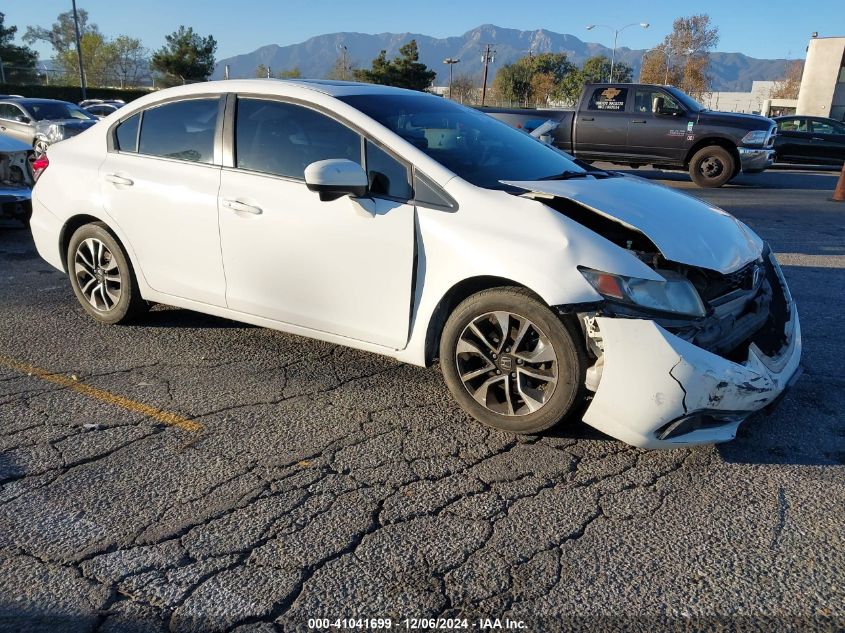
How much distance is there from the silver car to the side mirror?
46.1 feet

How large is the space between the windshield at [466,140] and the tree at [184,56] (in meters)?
56.4

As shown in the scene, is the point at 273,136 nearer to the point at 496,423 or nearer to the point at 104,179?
the point at 104,179

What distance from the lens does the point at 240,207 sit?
4.07 meters

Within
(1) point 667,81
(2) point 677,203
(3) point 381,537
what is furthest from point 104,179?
(1) point 667,81

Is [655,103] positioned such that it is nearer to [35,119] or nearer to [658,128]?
[658,128]

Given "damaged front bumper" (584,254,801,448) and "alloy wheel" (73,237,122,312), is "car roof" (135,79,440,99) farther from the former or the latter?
"damaged front bumper" (584,254,801,448)

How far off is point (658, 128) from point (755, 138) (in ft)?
5.99

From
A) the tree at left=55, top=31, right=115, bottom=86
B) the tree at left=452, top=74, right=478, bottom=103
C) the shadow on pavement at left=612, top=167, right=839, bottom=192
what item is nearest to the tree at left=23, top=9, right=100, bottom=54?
the tree at left=55, top=31, right=115, bottom=86

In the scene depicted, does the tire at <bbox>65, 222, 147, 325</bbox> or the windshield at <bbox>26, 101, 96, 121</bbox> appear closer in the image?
the tire at <bbox>65, 222, 147, 325</bbox>

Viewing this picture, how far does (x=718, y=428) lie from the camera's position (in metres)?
3.09

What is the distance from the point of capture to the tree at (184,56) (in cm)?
5556

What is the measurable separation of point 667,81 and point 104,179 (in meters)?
57.8

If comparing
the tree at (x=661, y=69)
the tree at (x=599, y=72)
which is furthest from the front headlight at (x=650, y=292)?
the tree at (x=599, y=72)

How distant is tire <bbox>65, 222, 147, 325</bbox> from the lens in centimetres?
477
